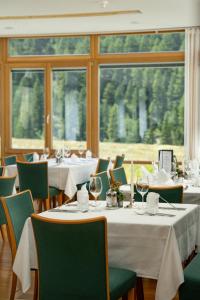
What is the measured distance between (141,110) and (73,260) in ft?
27.0

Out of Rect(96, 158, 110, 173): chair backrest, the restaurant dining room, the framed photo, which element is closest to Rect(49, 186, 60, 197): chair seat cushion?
the restaurant dining room

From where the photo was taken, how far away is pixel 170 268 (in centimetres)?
389

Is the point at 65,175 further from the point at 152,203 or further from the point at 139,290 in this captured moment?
the point at 139,290

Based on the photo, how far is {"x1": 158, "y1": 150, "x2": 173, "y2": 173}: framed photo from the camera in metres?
6.78

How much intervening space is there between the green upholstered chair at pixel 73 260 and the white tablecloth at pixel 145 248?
386 millimetres

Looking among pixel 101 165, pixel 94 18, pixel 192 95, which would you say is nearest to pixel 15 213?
pixel 101 165

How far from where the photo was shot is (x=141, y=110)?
11.6 meters

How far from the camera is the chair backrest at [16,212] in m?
4.39

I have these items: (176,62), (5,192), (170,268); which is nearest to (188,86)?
(176,62)

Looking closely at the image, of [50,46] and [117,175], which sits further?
[50,46]

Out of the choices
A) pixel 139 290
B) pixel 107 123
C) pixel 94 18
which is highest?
pixel 94 18

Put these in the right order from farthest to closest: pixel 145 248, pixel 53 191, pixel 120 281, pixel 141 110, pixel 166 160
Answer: pixel 141 110 → pixel 53 191 → pixel 166 160 → pixel 145 248 → pixel 120 281

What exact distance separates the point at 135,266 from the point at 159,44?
7.76 meters

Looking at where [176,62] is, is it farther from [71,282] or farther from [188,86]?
[71,282]
